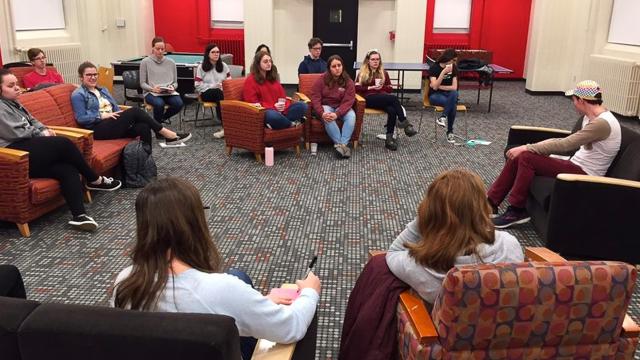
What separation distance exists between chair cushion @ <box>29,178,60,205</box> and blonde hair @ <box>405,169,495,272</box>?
9.80ft

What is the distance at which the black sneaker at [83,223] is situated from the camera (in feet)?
13.3

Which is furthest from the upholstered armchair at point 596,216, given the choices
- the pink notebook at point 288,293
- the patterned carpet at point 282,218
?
the pink notebook at point 288,293

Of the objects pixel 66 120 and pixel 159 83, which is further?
pixel 159 83

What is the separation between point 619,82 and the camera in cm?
882

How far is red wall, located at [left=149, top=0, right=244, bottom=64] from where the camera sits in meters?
11.7

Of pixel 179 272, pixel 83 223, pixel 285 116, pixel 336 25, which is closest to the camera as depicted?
pixel 179 272

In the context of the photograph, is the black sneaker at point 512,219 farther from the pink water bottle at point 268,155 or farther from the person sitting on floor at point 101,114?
the person sitting on floor at point 101,114

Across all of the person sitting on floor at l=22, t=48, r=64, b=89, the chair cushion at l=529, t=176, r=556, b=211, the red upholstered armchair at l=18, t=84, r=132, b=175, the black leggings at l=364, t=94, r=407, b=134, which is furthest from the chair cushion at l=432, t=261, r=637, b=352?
Result: the person sitting on floor at l=22, t=48, r=64, b=89

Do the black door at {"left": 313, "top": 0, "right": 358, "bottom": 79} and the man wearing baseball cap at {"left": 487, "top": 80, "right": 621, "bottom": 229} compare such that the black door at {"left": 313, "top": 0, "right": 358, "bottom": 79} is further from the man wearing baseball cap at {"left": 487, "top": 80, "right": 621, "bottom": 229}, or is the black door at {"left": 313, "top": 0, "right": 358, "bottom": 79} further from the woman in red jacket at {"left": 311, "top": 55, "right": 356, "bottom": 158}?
the man wearing baseball cap at {"left": 487, "top": 80, "right": 621, "bottom": 229}

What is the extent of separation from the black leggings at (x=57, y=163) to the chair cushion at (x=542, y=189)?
324cm

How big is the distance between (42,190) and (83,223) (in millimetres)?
357

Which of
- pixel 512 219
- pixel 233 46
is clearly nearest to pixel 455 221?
pixel 512 219

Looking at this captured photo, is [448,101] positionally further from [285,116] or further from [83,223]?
[83,223]

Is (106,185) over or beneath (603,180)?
beneath
